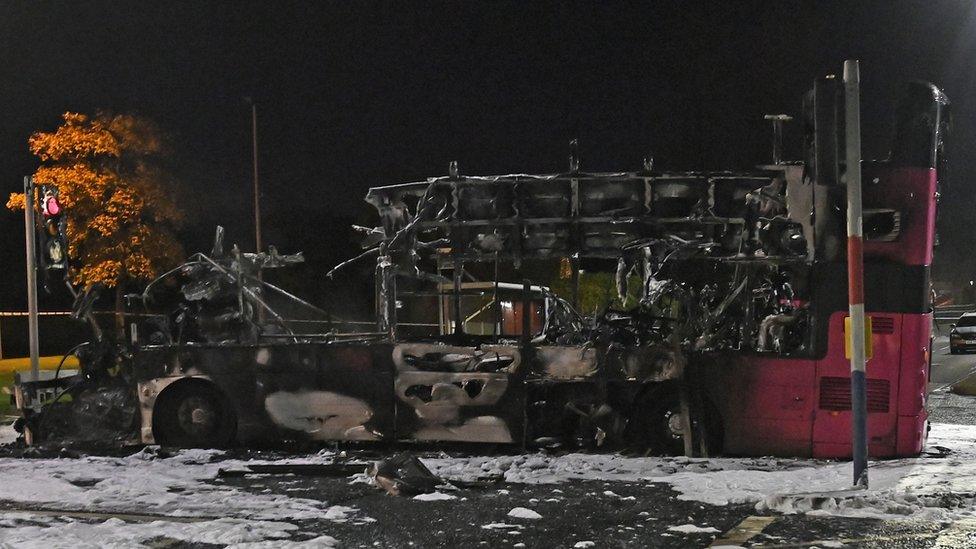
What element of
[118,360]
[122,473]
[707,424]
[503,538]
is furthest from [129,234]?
[503,538]

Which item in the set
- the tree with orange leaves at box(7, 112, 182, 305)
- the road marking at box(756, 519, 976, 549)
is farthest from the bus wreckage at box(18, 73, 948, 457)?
the tree with orange leaves at box(7, 112, 182, 305)

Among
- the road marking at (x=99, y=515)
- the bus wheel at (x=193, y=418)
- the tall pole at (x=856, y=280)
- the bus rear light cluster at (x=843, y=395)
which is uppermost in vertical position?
the tall pole at (x=856, y=280)

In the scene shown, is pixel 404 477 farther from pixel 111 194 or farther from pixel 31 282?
pixel 111 194

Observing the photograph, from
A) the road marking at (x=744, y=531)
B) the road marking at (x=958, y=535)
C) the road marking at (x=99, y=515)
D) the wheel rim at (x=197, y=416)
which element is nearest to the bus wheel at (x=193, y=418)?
the wheel rim at (x=197, y=416)

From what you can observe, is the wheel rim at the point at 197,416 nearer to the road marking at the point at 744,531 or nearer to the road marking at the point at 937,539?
the road marking at the point at 744,531

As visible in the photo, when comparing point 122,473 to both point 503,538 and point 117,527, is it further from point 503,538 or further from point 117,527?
point 503,538

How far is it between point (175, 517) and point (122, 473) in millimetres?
2199

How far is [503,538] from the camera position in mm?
7246

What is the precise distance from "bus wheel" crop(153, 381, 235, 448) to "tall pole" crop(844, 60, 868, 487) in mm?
6653

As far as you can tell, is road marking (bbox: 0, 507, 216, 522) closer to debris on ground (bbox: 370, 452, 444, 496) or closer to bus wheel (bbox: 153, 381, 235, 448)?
debris on ground (bbox: 370, 452, 444, 496)

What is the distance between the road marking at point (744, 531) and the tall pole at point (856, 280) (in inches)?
47.9

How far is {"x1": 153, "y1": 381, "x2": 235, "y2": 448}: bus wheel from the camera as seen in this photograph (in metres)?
11.6

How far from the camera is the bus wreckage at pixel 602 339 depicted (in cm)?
1006

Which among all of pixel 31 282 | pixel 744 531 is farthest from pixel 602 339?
pixel 31 282
